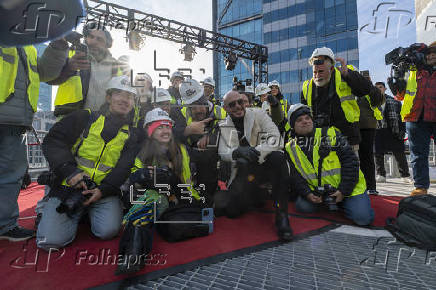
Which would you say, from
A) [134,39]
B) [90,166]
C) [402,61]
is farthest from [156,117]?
[134,39]

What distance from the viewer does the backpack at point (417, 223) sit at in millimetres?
1540

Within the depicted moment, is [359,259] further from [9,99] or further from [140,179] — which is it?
[9,99]

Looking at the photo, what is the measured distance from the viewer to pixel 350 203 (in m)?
2.21

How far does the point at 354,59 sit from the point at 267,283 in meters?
29.2

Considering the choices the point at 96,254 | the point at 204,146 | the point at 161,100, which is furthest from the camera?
the point at 161,100

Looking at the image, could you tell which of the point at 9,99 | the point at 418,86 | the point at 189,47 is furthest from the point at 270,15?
the point at 9,99

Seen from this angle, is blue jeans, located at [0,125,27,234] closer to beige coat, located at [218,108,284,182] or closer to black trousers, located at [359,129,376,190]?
beige coat, located at [218,108,284,182]

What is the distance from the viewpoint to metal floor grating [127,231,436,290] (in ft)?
3.83

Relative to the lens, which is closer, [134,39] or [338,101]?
[338,101]

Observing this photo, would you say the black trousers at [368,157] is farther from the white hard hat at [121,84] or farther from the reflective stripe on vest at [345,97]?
the white hard hat at [121,84]

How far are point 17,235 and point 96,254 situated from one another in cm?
88

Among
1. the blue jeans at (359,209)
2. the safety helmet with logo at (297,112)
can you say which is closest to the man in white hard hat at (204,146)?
the safety helmet with logo at (297,112)

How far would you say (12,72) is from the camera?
178 cm

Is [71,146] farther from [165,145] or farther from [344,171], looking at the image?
[344,171]
